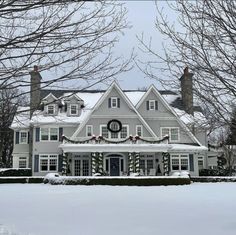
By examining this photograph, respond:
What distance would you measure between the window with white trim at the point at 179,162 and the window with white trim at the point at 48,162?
11022 mm

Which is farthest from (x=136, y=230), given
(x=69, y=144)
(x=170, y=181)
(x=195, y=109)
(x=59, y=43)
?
(x=69, y=144)

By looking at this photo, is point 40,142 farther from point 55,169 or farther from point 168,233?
point 168,233

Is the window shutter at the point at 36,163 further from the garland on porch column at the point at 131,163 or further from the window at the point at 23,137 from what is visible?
the garland on porch column at the point at 131,163

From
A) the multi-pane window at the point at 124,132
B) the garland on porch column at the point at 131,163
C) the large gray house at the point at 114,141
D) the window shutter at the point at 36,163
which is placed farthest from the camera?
the multi-pane window at the point at 124,132

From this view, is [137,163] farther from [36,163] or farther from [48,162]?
[36,163]

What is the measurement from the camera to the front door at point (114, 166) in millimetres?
39531

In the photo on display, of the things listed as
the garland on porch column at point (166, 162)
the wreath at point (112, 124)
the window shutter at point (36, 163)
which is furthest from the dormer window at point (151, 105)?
the window shutter at point (36, 163)

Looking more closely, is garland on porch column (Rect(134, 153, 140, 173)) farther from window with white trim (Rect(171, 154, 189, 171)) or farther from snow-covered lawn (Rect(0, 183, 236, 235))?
snow-covered lawn (Rect(0, 183, 236, 235))

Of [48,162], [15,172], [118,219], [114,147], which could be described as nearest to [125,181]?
[114,147]

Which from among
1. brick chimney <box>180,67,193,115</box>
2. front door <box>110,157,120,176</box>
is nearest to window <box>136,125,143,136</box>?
front door <box>110,157,120,176</box>

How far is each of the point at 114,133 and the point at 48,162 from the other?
675 centimetres

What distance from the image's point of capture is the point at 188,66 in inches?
352

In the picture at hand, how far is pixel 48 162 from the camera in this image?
39.6 m

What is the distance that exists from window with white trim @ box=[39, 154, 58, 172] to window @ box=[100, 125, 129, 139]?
5054mm
